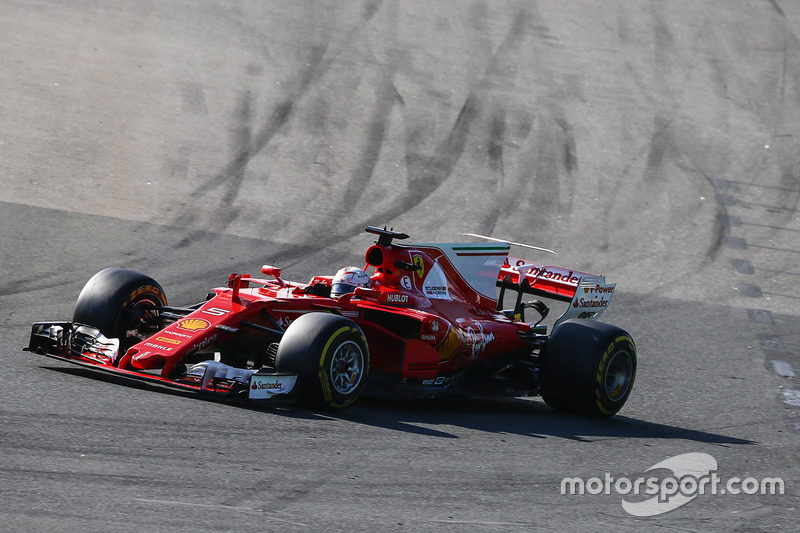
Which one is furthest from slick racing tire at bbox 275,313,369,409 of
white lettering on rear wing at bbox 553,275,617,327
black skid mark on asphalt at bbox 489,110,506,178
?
black skid mark on asphalt at bbox 489,110,506,178

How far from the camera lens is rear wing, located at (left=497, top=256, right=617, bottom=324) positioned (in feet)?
34.0

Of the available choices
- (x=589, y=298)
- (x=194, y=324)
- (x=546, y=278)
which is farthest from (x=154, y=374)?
(x=589, y=298)

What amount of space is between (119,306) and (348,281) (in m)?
1.90

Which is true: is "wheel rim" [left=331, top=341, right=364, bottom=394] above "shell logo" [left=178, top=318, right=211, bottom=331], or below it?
below

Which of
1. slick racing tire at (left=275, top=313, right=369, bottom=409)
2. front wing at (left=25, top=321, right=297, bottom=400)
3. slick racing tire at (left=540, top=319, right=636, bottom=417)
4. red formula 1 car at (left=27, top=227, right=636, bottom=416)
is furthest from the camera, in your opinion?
slick racing tire at (left=540, top=319, right=636, bottom=417)

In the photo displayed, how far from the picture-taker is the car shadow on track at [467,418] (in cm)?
784

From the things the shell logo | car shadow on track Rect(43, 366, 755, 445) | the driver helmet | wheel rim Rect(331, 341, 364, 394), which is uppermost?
the driver helmet

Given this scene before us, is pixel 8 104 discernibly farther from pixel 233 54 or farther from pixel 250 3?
pixel 250 3

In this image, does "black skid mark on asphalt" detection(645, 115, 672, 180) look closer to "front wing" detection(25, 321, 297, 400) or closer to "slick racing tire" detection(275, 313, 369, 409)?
"slick racing tire" detection(275, 313, 369, 409)

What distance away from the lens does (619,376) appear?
944 centimetres

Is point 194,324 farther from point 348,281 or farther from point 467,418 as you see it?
point 467,418

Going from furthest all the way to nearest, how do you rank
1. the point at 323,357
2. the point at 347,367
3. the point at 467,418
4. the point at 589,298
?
the point at 589,298 < the point at 467,418 < the point at 347,367 < the point at 323,357

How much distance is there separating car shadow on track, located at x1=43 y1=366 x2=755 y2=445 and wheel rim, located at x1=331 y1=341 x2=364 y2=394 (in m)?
0.21

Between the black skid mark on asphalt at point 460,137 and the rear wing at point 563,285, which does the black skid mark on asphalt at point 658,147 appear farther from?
the rear wing at point 563,285
